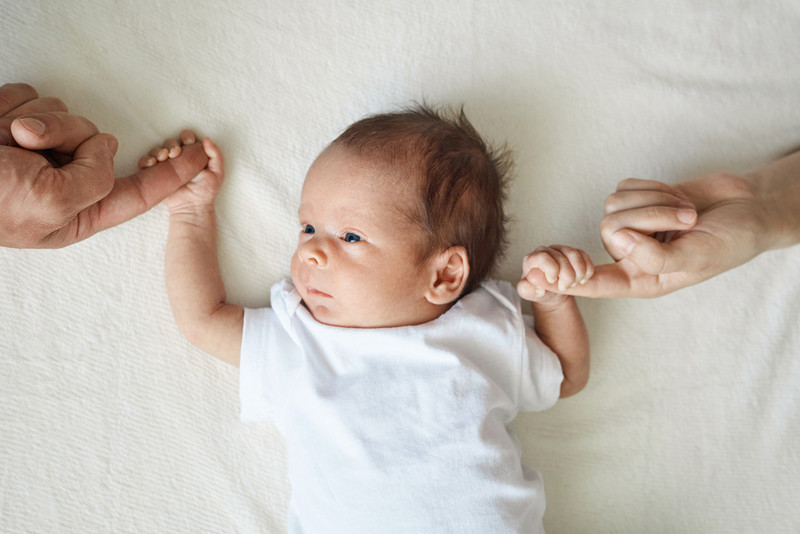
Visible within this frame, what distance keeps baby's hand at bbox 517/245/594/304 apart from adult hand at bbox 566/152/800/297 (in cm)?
4

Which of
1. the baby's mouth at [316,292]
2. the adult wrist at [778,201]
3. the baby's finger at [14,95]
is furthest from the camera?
the adult wrist at [778,201]

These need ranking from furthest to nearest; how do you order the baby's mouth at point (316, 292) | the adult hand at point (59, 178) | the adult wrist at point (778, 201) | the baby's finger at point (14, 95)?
the adult wrist at point (778, 201)
the baby's mouth at point (316, 292)
the baby's finger at point (14, 95)
the adult hand at point (59, 178)

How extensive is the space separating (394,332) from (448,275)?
17cm

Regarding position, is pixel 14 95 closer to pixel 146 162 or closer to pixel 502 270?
pixel 146 162

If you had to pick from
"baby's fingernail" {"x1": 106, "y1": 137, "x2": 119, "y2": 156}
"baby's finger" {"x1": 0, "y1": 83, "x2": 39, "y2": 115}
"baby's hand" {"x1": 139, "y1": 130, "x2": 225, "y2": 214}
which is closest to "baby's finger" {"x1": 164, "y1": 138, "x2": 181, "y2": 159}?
"baby's hand" {"x1": 139, "y1": 130, "x2": 225, "y2": 214}

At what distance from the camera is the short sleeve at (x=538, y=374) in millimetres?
1359

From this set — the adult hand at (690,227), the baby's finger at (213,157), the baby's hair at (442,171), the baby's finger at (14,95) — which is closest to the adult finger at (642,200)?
the adult hand at (690,227)

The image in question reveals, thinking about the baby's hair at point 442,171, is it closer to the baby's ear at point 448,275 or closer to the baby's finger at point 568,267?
the baby's ear at point 448,275

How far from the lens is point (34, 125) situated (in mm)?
1090

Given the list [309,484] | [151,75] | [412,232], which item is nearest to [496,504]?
[309,484]

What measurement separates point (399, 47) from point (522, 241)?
0.56 metres

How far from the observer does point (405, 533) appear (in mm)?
1202

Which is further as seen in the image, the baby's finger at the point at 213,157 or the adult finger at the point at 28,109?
the baby's finger at the point at 213,157

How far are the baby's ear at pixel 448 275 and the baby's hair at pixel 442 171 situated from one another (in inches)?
0.7
